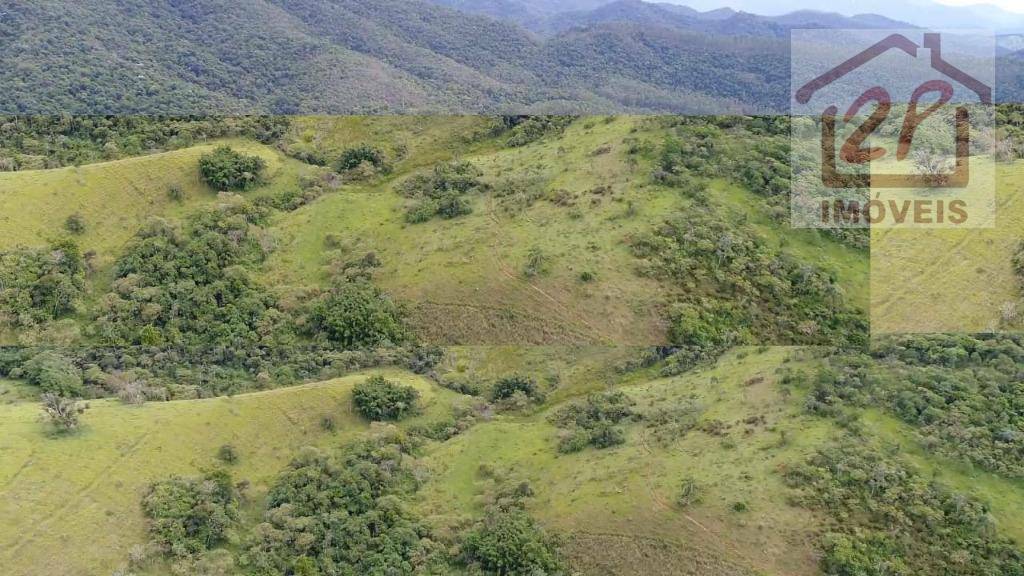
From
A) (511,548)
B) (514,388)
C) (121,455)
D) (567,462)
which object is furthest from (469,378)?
(121,455)

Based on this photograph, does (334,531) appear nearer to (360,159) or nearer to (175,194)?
(175,194)

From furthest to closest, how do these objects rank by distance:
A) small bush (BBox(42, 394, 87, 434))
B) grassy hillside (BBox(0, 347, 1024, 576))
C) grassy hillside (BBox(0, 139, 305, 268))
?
grassy hillside (BBox(0, 139, 305, 268)), small bush (BBox(42, 394, 87, 434)), grassy hillside (BBox(0, 347, 1024, 576))

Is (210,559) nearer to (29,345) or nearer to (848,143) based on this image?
(29,345)

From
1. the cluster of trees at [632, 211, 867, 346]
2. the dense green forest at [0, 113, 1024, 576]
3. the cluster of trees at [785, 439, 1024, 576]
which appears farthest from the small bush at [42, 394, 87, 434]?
the cluster of trees at [785, 439, 1024, 576]

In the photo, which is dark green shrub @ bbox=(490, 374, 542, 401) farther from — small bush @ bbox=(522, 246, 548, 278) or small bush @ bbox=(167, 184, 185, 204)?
small bush @ bbox=(167, 184, 185, 204)

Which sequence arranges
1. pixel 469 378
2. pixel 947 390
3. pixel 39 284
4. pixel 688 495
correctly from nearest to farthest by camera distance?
pixel 688 495 < pixel 947 390 < pixel 39 284 < pixel 469 378

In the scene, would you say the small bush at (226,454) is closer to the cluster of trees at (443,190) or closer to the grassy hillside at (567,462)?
the grassy hillside at (567,462)
